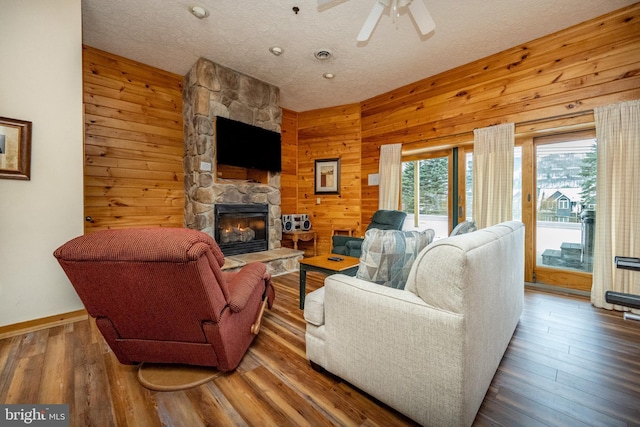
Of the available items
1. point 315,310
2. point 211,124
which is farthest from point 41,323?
point 211,124

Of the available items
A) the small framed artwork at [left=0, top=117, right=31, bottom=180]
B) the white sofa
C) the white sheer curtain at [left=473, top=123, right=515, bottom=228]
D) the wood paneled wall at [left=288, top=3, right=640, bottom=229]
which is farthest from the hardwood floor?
the wood paneled wall at [left=288, top=3, right=640, bottom=229]

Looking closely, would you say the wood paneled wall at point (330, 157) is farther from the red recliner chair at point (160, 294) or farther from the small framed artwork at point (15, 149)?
the small framed artwork at point (15, 149)

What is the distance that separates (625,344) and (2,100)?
527 centimetres

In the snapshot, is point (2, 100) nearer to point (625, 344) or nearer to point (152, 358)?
point (152, 358)

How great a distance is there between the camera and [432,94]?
13.0ft

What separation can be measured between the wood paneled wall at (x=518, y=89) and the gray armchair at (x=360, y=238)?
71cm

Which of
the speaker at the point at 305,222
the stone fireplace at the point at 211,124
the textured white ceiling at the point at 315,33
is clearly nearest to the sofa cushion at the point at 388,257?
the textured white ceiling at the point at 315,33

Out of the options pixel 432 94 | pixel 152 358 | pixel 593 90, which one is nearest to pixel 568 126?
pixel 593 90

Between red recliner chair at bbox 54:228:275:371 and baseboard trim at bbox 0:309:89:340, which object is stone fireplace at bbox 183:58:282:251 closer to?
baseboard trim at bbox 0:309:89:340

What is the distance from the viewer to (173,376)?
1599mm

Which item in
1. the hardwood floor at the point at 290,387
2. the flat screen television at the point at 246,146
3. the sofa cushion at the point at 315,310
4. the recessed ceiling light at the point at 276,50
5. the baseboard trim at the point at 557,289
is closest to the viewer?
the hardwood floor at the point at 290,387

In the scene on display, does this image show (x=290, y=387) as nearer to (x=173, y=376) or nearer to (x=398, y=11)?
(x=173, y=376)

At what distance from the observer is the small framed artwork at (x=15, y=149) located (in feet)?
6.92

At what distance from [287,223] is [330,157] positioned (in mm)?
1569
